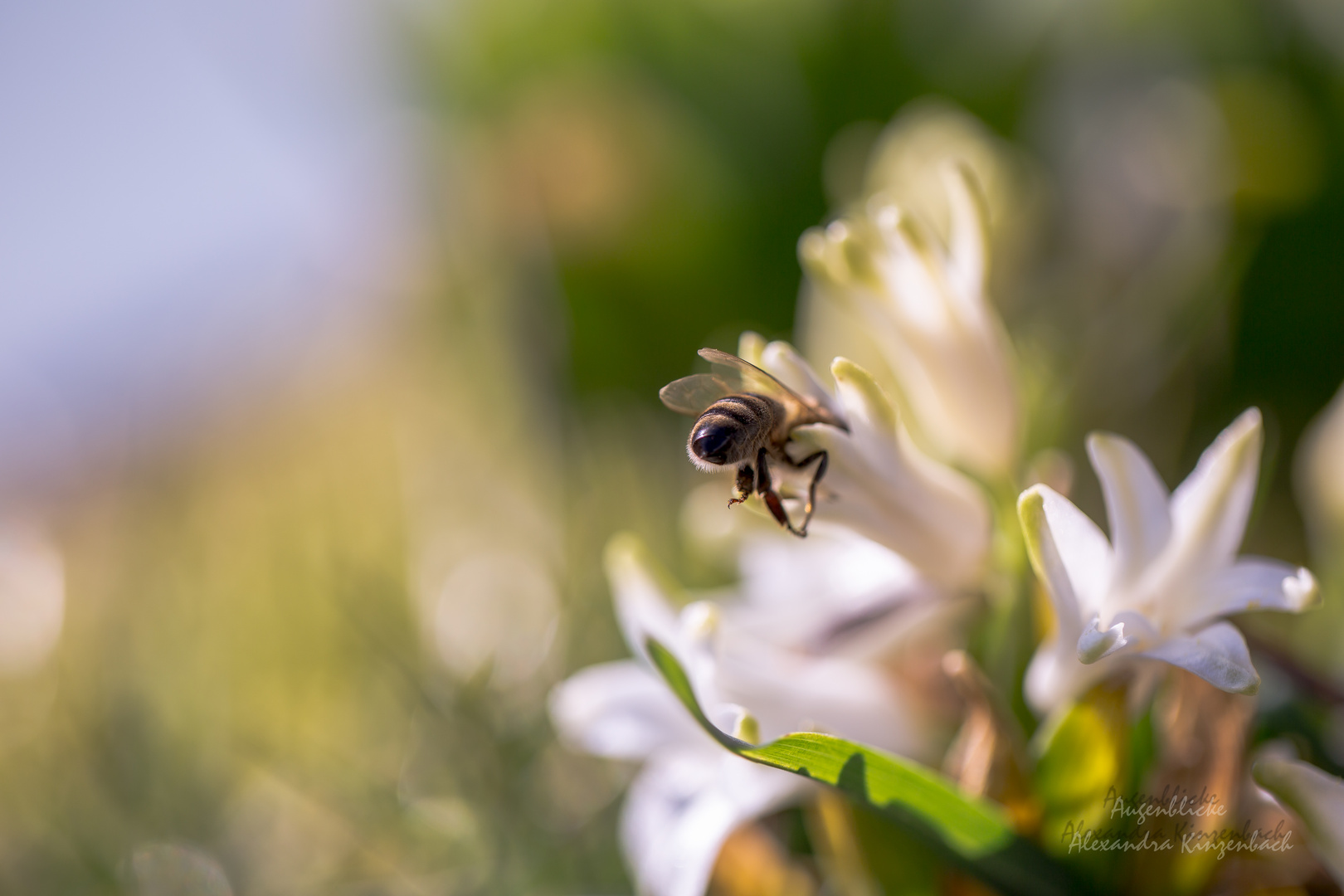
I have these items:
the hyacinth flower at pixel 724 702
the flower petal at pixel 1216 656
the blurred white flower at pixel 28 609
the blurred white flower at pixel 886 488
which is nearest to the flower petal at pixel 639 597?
the hyacinth flower at pixel 724 702

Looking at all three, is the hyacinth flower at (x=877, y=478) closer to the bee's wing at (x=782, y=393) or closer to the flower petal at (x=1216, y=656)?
the bee's wing at (x=782, y=393)

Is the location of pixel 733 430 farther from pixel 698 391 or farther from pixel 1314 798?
pixel 1314 798

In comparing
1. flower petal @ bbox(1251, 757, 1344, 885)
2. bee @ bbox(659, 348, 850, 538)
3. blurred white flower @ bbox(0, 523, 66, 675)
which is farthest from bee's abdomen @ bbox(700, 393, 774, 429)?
blurred white flower @ bbox(0, 523, 66, 675)

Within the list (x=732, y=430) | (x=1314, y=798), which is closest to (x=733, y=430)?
(x=732, y=430)

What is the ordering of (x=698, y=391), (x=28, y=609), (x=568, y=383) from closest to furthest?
(x=698, y=391), (x=28, y=609), (x=568, y=383)

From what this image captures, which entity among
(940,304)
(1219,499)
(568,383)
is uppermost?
(568,383)

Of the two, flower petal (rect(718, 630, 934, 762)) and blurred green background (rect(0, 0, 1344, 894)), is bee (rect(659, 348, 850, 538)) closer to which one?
flower petal (rect(718, 630, 934, 762))
